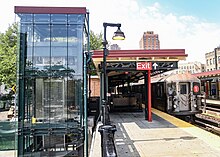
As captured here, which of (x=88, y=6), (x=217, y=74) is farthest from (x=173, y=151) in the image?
(x=217, y=74)

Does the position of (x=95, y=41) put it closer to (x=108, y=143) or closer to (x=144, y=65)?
(x=144, y=65)

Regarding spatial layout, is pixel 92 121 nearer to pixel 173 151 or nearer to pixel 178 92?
pixel 178 92

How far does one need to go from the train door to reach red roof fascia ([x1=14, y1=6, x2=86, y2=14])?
7645mm

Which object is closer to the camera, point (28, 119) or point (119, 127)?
point (119, 127)

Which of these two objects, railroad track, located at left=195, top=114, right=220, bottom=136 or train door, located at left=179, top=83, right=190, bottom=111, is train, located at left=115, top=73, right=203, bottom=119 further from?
railroad track, located at left=195, top=114, right=220, bottom=136

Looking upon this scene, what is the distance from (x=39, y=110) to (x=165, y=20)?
575 inches

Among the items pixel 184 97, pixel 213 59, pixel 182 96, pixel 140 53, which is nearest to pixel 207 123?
pixel 184 97

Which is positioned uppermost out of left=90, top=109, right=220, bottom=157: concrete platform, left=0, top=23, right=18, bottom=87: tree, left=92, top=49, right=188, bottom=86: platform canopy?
left=0, top=23, right=18, bottom=87: tree

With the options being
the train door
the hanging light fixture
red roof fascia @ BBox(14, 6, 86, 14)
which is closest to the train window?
the train door

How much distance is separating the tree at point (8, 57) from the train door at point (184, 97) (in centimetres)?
1626

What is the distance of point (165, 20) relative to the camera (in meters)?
20.2

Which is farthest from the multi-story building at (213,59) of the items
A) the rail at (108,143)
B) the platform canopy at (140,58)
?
the rail at (108,143)

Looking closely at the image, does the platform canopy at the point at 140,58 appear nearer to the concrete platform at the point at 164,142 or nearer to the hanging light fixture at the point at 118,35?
the hanging light fixture at the point at 118,35

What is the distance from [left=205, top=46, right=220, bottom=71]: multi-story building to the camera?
159 feet
